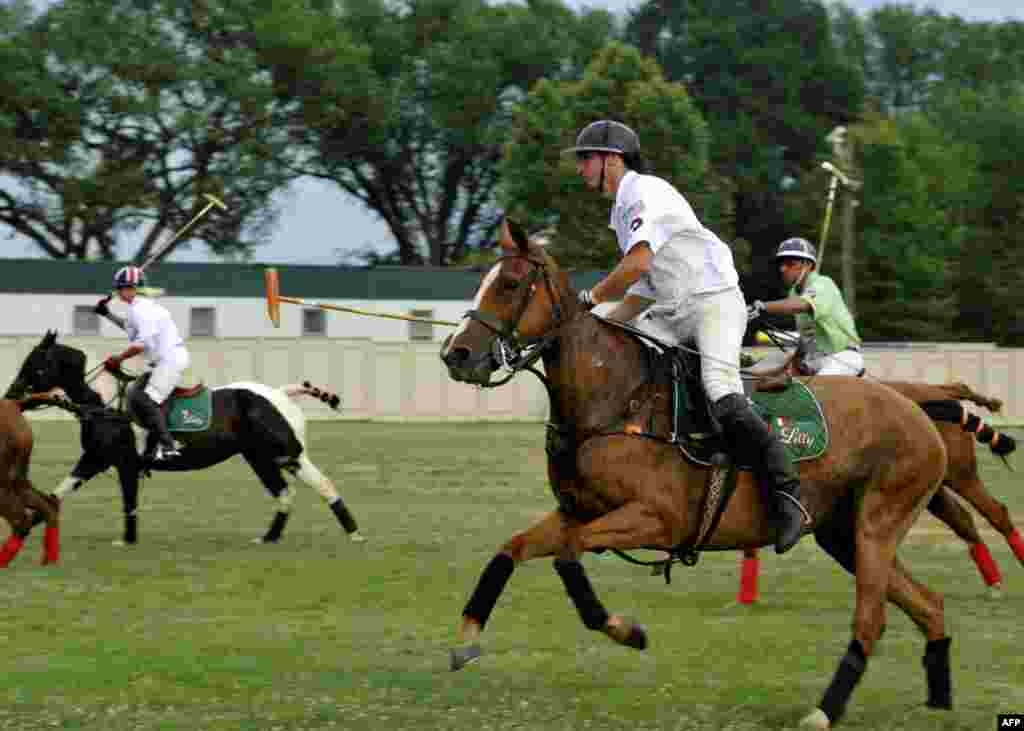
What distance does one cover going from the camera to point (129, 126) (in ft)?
203

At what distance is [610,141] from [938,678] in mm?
3238

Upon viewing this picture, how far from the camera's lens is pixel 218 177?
63719mm

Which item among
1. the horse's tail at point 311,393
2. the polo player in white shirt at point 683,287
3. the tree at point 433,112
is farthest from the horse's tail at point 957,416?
the tree at point 433,112

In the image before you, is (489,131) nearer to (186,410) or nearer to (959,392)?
(186,410)

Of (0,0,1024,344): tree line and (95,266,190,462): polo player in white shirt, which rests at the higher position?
(0,0,1024,344): tree line

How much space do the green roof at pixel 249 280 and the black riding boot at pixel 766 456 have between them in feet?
121

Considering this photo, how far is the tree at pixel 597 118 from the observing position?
61.1 metres

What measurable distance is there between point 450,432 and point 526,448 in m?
5.88

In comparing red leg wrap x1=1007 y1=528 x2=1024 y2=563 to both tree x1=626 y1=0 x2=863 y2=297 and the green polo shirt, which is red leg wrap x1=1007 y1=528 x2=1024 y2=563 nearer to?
the green polo shirt

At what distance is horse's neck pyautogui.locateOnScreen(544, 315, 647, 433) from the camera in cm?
863

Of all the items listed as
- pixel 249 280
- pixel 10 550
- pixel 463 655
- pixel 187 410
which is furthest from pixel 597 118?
pixel 463 655

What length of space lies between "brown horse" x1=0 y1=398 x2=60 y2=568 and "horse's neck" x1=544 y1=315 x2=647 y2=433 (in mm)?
7346

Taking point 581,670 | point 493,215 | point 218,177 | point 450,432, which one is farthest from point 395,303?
point 581,670

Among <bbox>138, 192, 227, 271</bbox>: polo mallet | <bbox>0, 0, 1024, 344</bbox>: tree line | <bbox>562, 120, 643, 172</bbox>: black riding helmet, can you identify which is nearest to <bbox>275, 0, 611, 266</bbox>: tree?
<bbox>0, 0, 1024, 344</bbox>: tree line
